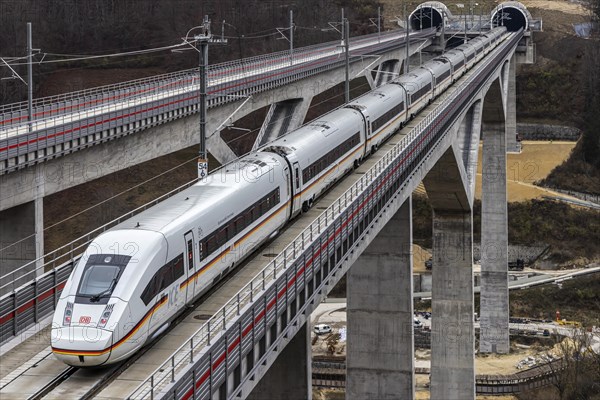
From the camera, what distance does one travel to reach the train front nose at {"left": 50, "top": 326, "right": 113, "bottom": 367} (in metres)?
14.6

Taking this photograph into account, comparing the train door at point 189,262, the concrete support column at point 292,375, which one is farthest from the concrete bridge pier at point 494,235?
the train door at point 189,262

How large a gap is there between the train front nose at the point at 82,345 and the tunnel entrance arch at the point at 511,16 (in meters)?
102

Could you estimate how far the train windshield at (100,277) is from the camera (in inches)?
598

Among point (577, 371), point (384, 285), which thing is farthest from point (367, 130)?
point (577, 371)

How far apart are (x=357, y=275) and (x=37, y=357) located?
2195 cm

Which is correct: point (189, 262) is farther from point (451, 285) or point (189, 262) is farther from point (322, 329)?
point (322, 329)

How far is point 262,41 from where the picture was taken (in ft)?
363

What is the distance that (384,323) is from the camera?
1416 inches

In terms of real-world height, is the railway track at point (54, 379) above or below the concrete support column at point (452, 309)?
above

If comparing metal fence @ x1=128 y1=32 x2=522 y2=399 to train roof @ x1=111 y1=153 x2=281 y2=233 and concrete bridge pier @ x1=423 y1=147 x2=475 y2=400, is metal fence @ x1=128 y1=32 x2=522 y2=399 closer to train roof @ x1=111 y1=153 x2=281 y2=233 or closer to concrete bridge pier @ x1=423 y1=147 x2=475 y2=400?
train roof @ x1=111 y1=153 x2=281 y2=233

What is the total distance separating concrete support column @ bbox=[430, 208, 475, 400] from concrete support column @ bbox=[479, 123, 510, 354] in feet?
43.4

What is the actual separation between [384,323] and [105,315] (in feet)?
72.7

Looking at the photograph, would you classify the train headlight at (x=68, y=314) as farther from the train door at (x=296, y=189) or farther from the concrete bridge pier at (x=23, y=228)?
the concrete bridge pier at (x=23, y=228)

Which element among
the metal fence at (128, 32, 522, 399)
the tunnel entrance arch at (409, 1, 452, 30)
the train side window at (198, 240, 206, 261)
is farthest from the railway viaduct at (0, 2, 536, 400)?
the tunnel entrance arch at (409, 1, 452, 30)
